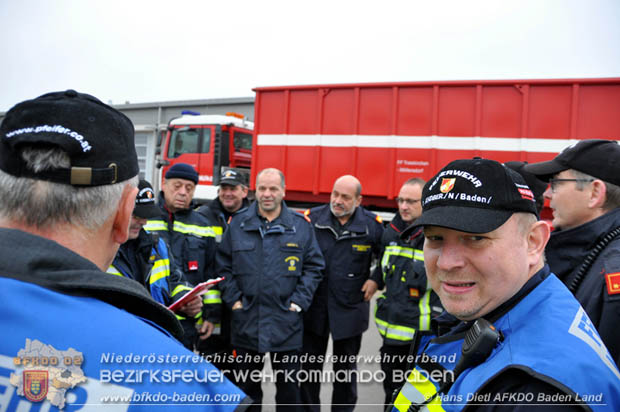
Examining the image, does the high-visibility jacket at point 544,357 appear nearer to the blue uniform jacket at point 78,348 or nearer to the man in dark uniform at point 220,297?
the blue uniform jacket at point 78,348

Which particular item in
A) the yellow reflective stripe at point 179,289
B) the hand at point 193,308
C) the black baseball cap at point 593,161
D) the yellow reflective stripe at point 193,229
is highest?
the black baseball cap at point 593,161

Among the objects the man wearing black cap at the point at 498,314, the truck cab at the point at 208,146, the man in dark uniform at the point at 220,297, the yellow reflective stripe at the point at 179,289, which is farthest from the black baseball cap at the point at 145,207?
the truck cab at the point at 208,146

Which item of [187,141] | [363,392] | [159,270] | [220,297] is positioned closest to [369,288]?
[363,392]

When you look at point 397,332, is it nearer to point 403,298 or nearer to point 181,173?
point 403,298

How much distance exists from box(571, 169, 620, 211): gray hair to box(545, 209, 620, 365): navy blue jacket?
0.22 ft

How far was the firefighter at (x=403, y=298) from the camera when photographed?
324 cm

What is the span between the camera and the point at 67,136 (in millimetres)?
849

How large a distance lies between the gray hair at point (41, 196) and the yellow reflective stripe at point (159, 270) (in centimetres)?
196

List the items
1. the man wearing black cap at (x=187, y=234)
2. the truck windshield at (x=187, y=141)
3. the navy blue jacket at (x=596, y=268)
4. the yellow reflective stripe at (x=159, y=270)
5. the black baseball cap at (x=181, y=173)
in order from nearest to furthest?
the navy blue jacket at (x=596, y=268) < the yellow reflective stripe at (x=159, y=270) < the man wearing black cap at (x=187, y=234) < the black baseball cap at (x=181, y=173) < the truck windshield at (x=187, y=141)

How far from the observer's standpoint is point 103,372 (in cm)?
74

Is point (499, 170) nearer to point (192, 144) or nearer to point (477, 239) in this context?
point (477, 239)

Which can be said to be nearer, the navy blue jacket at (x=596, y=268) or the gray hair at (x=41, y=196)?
the gray hair at (x=41, y=196)

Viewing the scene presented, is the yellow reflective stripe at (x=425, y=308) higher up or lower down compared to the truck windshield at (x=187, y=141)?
lower down

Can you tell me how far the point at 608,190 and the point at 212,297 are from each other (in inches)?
116
